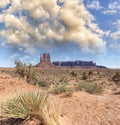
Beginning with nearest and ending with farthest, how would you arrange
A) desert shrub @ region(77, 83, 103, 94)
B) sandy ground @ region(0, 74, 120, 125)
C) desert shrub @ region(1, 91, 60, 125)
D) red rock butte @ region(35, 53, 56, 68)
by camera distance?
1. desert shrub @ region(1, 91, 60, 125)
2. sandy ground @ region(0, 74, 120, 125)
3. desert shrub @ region(77, 83, 103, 94)
4. red rock butte @ region(35, 53, 56, 68)

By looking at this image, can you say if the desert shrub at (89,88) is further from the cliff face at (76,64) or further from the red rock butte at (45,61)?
the cliff face at (76,64)

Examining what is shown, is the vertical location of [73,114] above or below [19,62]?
below

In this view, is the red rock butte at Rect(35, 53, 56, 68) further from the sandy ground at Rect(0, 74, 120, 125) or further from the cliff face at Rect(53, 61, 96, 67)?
the sandy ground at Rect(0, 74, 120, 125)

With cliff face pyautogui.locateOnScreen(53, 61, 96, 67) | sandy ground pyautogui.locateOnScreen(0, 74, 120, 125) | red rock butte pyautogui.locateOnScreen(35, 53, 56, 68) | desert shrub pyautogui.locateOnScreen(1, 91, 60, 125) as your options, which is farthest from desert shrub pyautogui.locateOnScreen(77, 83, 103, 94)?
cliff face pyautogui.locateOnScreen(53, 61, 96, 67)

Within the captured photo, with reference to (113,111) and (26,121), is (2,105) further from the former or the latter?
(113,111)

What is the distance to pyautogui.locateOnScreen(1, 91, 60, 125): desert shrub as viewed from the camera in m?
7.56

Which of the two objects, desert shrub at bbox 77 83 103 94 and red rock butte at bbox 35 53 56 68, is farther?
red rock butte at bbox 35 53 56 68

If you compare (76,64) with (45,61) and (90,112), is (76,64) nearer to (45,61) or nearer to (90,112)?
(45,61)

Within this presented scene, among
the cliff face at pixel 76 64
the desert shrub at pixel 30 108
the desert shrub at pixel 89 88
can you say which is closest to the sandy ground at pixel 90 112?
the desert shrub at pixel 30 108

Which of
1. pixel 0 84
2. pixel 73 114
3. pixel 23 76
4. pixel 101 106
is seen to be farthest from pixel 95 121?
pixel 23 76

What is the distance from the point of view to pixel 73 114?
8.76 meters

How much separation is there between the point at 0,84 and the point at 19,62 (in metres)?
13.7

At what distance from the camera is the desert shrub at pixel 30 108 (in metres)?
7.56

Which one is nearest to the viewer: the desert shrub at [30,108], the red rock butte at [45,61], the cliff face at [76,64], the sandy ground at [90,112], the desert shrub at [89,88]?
the desert shrub at [30,108]
